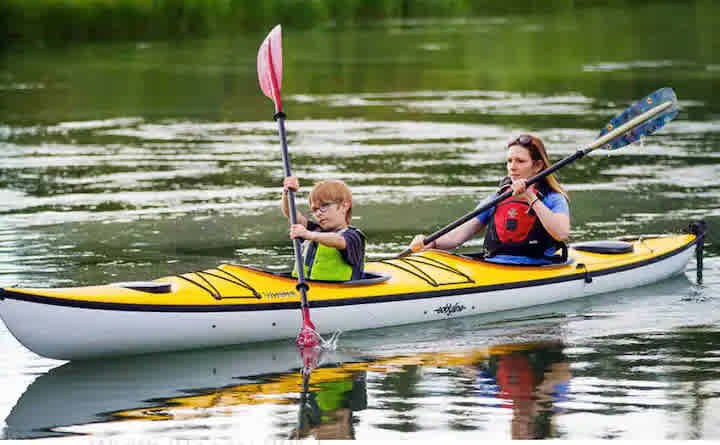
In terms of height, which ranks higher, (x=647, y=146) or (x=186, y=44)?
(x=186, y=44)

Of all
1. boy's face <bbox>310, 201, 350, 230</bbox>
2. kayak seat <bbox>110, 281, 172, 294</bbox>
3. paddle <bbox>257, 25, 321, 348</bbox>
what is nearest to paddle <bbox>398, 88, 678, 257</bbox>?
paddle <bbox>257, 25, 321, 348</bbox>

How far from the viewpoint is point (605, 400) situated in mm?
6359

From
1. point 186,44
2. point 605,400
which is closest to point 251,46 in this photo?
point 186,44

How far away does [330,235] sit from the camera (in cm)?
754

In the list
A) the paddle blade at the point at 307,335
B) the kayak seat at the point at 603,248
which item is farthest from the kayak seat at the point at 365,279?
the kayak seat at the point at 603,248

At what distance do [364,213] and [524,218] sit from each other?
3.48 metres

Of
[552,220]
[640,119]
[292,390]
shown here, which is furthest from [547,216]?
[292,390]

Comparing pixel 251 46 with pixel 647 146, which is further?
pixel 251 46

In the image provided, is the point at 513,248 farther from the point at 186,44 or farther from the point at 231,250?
the point at 186,44

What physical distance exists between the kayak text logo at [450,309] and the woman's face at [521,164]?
84 centimetres

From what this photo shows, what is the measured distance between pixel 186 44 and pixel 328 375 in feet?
87.7

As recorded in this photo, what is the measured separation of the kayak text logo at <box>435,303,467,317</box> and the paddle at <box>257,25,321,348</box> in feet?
3.01

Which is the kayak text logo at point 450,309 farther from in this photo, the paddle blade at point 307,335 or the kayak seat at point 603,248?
the kayak seat at point 603,248

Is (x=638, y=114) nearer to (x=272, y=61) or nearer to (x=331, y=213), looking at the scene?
(x=272, y=61)
